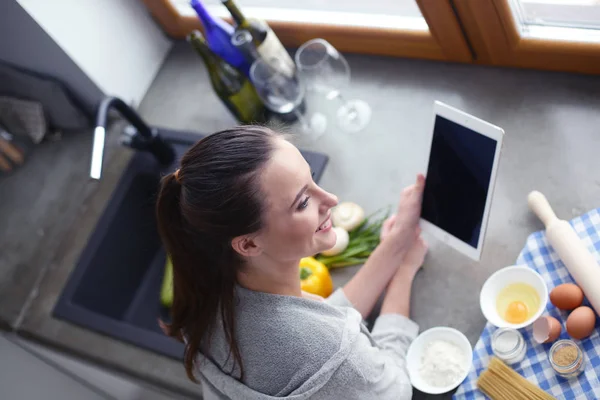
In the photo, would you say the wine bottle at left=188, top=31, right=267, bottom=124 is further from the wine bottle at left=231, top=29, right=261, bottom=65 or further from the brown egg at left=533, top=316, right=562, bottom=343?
the brown egg at left=533, top=316, right=562, bottom=343

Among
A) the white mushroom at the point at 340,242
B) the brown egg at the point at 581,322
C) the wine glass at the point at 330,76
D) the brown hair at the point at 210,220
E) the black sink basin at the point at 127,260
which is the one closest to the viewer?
the brown hair at the point at 210,220

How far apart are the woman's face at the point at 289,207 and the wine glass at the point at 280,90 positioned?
50 cm

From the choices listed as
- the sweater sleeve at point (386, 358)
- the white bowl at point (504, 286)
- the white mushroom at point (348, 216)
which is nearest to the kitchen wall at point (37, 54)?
the white mushroom at point (348, 216)

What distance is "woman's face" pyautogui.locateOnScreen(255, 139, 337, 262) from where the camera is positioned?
2.53ft

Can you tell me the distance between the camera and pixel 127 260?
4.76 feet

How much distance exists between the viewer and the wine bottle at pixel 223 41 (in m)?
1.32

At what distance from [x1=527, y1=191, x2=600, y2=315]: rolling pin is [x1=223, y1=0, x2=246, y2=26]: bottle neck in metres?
0.71

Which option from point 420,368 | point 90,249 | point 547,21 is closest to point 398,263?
point 420,368

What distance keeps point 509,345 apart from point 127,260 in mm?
924

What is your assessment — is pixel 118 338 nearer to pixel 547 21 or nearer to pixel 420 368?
pixel 420 368

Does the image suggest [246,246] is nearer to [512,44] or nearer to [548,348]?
[548,348]

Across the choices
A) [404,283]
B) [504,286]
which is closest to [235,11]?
[404,283]

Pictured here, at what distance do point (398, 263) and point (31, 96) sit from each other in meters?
1.08

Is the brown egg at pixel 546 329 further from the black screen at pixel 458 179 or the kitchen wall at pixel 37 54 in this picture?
the kitchen wall at pixel 37 54
